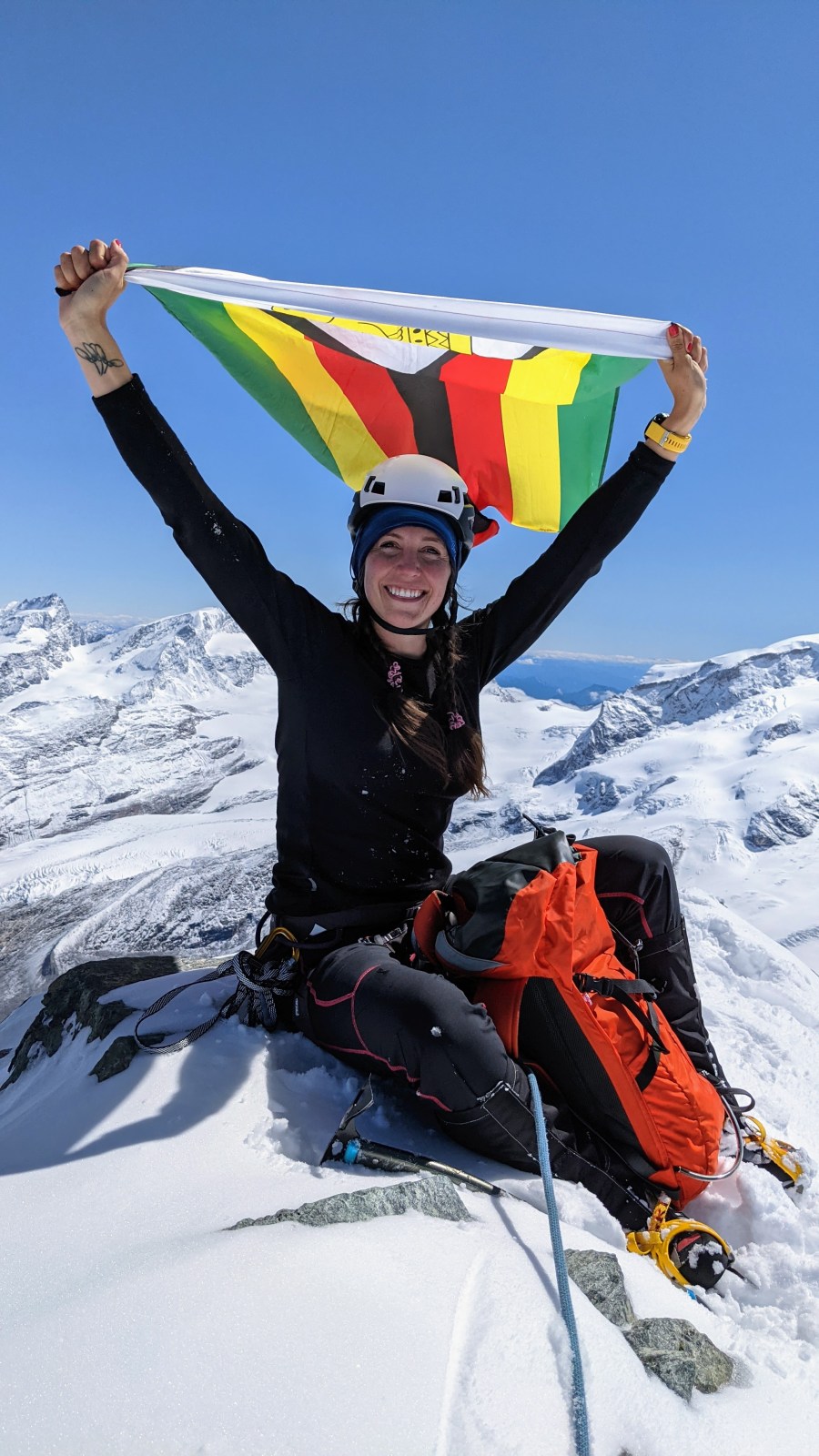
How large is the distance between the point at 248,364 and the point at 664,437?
10.6 ft

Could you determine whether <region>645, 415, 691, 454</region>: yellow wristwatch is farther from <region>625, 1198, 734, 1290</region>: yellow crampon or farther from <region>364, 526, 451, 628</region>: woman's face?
<region>625, 1198, 734, 1290</region>: yellow crampon

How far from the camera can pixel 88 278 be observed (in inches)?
132

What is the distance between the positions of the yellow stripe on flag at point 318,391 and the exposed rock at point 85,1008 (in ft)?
13.3

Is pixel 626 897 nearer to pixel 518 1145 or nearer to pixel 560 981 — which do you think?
pixel 560 981

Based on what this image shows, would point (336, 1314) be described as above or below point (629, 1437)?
above

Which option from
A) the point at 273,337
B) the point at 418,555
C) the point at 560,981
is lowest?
the point at 560,981

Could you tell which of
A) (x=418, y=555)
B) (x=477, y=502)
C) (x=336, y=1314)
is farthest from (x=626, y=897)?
(x=477, y=502)

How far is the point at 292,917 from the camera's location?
12.5 ft

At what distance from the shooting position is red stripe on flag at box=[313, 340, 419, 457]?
557cm

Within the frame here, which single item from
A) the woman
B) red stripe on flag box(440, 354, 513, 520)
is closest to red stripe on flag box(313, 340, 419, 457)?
red stripe on flag box(440, 354, 513, 520)

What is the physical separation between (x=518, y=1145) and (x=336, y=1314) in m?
1.40

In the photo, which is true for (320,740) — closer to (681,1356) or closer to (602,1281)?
(602,1281)

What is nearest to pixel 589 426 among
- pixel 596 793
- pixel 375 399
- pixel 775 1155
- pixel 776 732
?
pixel 375 399

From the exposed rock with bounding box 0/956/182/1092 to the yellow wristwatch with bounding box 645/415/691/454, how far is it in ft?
14.8
